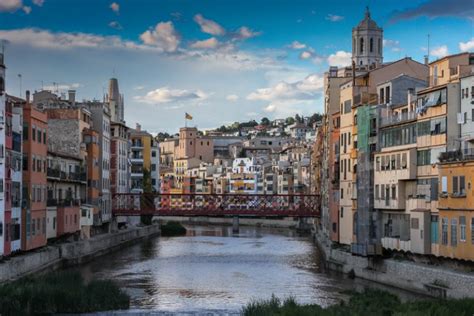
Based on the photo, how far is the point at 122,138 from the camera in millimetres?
95750

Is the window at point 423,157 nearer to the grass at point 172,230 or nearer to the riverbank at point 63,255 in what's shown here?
the riverbank at point 63,255

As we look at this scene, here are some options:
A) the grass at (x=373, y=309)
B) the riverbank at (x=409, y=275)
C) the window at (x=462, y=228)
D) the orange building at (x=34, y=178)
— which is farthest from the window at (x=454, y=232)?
the orange building at (x=34, y=178)

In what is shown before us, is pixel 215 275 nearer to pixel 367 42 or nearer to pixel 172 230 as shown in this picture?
pixel 172 230

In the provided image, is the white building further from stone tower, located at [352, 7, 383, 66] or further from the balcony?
stone tower, located at [352, 7, 383, 66]

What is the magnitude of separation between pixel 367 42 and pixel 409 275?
104399mm

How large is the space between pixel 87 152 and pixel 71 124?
3.27 metres

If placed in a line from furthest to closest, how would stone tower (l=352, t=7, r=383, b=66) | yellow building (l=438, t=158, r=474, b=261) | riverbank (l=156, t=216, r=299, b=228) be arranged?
1. stone tower (l=352, t=7, r=383, b=66)
2. riverbank (l=156, t=216, r=299, b=228)
3. yellow building (l=438, t=158, r=474, b=261)

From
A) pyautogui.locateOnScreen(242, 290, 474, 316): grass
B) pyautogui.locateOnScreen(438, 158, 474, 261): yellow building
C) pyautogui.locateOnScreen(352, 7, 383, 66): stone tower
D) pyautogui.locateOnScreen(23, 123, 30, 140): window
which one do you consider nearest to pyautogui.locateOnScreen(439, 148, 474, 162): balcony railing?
pyautogui.locateOnScreen(438, 158, 474, 261): yellow building

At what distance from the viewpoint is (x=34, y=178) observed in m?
55.1

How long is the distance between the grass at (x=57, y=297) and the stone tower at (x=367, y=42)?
110 metres

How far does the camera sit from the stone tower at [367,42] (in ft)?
482

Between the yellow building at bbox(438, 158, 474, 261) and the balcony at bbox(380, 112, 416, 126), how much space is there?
18.3 ft

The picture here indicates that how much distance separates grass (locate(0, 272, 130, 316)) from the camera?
121ft

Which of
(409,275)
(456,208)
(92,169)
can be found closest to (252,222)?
(92,169)
